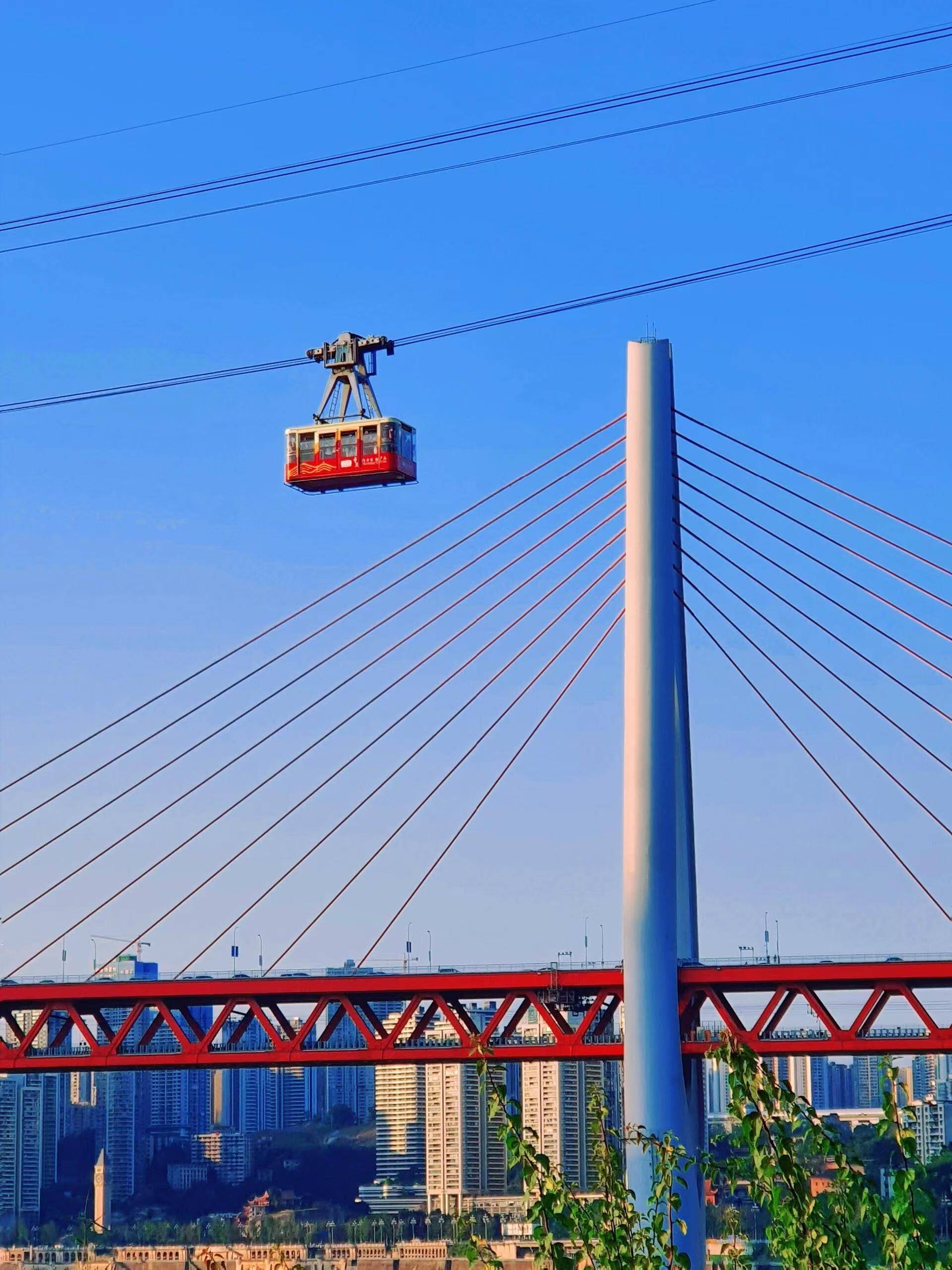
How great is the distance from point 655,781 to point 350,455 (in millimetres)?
7398

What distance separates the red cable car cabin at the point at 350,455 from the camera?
35031 millimetres

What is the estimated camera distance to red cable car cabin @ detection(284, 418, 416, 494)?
3503 centimetres

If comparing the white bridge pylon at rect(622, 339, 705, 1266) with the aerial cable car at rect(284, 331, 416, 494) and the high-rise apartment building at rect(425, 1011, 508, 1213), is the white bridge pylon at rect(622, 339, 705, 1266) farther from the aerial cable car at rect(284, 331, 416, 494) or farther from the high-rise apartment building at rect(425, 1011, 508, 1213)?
the high-rise apartment building at rect(425, 1011, 508, 1213)

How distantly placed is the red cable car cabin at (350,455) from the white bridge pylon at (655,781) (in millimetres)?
4238

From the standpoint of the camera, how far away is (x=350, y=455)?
3534 centimetres

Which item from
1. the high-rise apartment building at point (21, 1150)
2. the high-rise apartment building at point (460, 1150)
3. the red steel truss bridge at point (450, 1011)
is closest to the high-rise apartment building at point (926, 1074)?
the high-rise apartment building at point (460, 1150)

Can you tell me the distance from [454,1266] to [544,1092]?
60.2 feet

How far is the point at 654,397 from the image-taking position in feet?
123

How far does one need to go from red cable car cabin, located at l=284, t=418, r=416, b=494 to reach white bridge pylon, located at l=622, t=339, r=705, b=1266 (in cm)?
424

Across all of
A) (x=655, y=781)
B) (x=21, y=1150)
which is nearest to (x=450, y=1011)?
(x=655, y=781)

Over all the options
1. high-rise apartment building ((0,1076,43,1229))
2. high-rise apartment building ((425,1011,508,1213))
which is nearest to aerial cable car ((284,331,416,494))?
high-rise apartment building ((425,1011,508,1213))

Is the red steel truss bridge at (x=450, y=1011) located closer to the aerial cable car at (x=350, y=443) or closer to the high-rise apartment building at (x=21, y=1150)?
the aerial cable car at (x=350, y=443)

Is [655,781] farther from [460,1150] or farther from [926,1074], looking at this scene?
[926,1074]

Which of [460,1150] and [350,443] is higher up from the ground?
[350,443]
